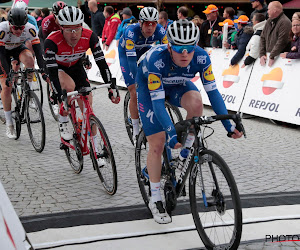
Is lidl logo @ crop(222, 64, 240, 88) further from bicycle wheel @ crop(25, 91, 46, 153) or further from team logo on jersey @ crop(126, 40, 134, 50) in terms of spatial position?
bicycle wheel @ crop(25, 91, 46, 153)

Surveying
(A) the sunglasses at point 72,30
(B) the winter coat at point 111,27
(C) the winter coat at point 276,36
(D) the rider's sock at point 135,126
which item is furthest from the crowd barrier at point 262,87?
(A) the sunglasses at point 72,30

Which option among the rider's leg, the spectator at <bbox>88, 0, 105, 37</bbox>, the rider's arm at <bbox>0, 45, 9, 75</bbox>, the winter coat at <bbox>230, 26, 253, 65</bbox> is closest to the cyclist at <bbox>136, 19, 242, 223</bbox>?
the rider's leg

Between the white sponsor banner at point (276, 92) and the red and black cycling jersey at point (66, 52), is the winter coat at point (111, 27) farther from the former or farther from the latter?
the red and black cycling jersey at point (66, 52)

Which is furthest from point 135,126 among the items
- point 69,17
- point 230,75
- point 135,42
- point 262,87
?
point 230,75

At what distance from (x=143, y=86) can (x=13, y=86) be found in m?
4.44

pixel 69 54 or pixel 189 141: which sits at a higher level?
pixel 69 54

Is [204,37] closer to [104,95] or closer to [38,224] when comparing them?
[104,95]

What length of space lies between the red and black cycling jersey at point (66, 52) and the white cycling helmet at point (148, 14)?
1.03 metres

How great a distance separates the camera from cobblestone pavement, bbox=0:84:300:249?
209 inches

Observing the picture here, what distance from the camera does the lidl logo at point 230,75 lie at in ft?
33.9

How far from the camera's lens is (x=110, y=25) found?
46.8ft

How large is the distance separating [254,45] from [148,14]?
3.91 m

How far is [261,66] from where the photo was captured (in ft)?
32.0

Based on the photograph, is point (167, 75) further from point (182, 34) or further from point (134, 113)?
point (134, 113)
